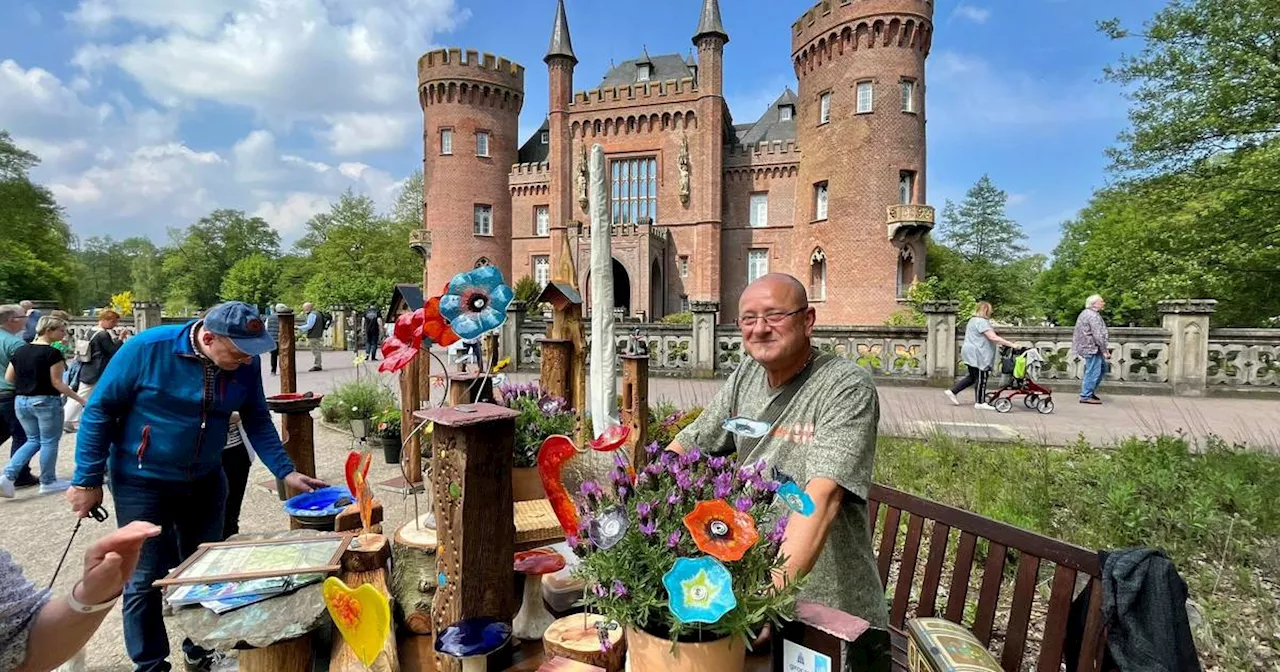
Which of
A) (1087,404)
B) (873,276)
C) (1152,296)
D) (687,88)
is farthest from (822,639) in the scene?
(687,88)

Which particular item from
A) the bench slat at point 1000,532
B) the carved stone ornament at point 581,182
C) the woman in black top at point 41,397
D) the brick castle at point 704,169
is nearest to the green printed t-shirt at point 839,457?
the bench slat at point 1000,532

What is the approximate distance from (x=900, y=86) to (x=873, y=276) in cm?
747

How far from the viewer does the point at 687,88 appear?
28438mm

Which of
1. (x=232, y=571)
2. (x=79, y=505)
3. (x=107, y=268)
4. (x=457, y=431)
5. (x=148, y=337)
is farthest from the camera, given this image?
(x=107, y=268)

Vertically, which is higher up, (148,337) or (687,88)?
(687,88)

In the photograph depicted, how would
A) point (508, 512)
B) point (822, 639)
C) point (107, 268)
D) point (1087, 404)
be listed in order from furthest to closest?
point (107, 268)
point (1087, 404)
point (508, 512)
point (822, 639)

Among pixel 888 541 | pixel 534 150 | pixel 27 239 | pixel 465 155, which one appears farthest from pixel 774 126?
pixel 27 239

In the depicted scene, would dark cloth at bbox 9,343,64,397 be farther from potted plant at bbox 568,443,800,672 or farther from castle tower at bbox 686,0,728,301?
castle tower at bbox 686,0,728,301

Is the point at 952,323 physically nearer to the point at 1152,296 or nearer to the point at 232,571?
the point at 1152,296

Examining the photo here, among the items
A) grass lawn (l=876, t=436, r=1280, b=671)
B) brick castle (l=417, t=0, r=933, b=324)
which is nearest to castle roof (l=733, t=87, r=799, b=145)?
brick castle (l=417, t=0, r=933, b=324)

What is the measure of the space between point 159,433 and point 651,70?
32.2m

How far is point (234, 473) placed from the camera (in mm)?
3814

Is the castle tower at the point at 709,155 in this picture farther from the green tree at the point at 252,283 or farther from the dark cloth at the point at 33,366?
the green tree at the point at 252,283

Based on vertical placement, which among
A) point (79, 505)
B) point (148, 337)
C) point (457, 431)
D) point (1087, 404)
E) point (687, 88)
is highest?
point (687, 88)
